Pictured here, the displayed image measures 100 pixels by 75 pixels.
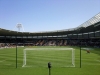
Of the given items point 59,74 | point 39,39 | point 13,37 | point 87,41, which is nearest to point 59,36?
point 39,39

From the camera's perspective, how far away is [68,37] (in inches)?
3922

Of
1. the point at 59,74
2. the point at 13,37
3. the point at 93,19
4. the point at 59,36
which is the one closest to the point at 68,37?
the point at 59,36

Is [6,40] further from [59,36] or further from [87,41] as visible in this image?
[87,41]

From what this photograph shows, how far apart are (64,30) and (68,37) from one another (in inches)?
895

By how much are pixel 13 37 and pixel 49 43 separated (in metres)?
24.0

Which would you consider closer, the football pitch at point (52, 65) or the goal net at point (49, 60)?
the football pitch at point (52, 65)

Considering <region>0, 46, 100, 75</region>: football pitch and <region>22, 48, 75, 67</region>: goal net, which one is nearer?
<region>0, 46, 100, 75</region>: football pitch

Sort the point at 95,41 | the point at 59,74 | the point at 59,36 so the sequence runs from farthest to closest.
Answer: the point at 59,36
the point at 95,41
the point at 59,74

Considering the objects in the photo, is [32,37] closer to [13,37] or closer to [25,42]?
[25,42]

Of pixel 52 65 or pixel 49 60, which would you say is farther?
pixel 49 60

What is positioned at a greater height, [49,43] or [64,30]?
[64,30]

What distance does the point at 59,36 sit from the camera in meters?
100

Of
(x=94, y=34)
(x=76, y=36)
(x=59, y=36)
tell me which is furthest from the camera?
(x=59, y=36)

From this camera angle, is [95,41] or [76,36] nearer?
[95,41]
